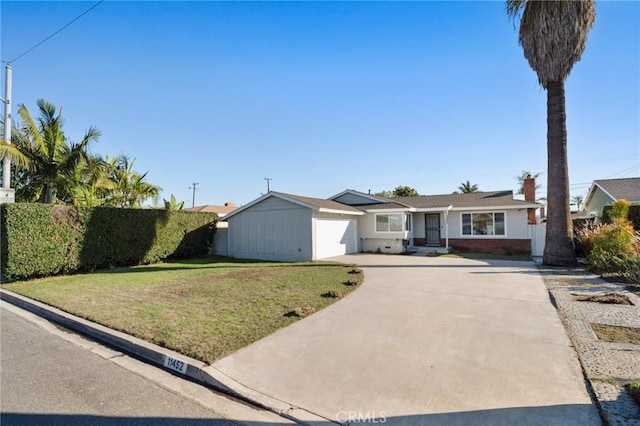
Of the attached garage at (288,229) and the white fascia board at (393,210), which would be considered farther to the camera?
the white fascia board at (393,210)

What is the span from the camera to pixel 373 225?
2002cm

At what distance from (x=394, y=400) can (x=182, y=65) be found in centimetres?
1196

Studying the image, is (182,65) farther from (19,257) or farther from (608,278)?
(608,278)

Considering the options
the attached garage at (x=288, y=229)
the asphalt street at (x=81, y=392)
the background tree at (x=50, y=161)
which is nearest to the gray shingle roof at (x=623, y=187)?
the attached garage at (x=288, y=229)

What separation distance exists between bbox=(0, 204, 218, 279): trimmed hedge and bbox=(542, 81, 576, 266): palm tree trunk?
1672 cm

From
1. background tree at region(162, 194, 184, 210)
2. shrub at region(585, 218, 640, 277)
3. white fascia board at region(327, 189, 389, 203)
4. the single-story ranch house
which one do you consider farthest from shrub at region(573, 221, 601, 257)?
background tree at region(162, 194, 184, 210)

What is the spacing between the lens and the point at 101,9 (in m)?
9.23

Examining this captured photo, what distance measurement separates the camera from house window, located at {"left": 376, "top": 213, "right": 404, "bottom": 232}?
62.4 ft

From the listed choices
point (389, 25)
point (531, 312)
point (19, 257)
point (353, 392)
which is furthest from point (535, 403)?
point (19, 257)

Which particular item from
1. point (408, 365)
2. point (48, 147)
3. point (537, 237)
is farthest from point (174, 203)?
point (537, 237)

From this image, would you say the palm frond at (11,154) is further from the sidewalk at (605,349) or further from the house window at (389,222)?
the house window at (389,222)

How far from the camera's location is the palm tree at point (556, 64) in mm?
12297

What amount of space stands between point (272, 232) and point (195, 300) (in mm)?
9438

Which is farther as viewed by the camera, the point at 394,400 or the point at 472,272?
the point at 472,272
